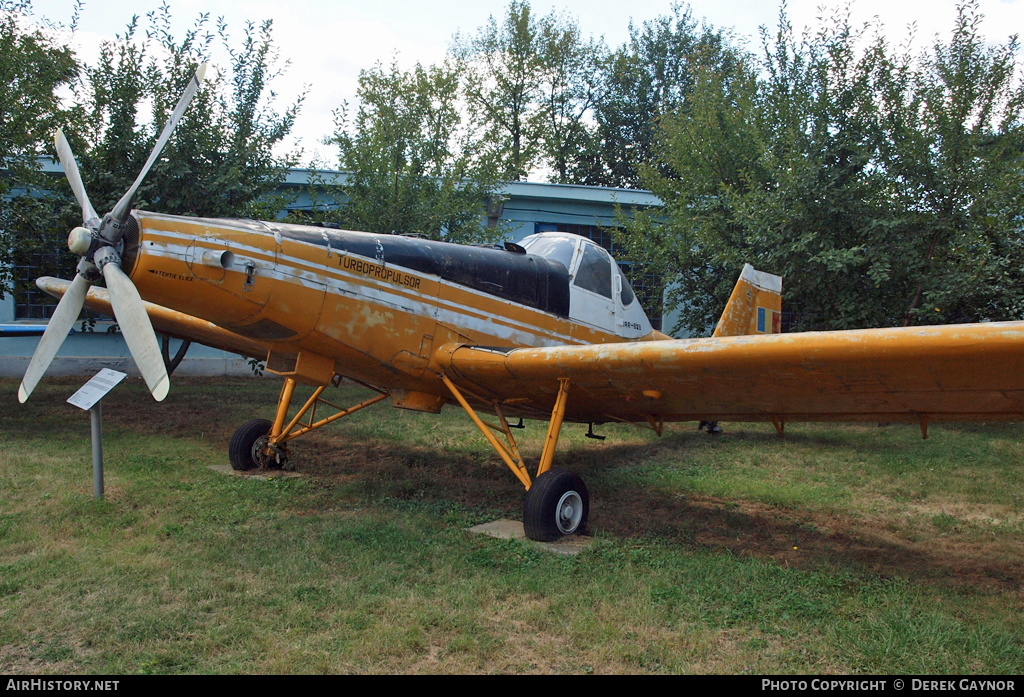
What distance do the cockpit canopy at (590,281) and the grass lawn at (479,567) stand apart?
1.83 meters

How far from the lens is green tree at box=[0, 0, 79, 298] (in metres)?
9.24

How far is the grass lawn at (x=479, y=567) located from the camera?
3268 mm

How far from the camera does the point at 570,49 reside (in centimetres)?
3156

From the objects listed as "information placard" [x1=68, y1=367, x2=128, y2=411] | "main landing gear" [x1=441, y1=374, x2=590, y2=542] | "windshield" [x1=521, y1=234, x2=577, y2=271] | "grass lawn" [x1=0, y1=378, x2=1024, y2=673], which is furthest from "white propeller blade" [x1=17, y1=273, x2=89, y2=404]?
"windshield" [x1=521, y1=234, x2=577, y2=271]

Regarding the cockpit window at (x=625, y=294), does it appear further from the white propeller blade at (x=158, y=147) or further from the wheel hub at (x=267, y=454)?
the white propeller blade at (x=158, y=147)

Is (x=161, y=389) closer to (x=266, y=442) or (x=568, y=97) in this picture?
(x=266, y=442)

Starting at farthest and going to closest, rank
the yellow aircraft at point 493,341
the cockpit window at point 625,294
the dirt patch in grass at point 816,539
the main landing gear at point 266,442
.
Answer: the cockpit window at point 625,294, the main landing gear at point 266,442, the dirt patch in grass at point 816,539, the yellow aircraft at point 493,341

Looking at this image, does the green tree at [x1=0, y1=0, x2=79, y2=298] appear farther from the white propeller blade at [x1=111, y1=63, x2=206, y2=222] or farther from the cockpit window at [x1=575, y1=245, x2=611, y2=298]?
the cockpit window at [x1=575, y1=245, x2=611, y2=298]

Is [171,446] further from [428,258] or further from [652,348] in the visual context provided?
[652,348]

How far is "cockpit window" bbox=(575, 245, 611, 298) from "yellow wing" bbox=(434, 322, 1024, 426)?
1334mm

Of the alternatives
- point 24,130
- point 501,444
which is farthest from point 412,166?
point 501,444

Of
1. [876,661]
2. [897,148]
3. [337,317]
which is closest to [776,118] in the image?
[897,148]

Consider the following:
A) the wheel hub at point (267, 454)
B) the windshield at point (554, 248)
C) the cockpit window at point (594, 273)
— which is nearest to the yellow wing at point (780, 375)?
the cockpit window at point (594, 273)
